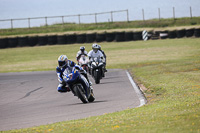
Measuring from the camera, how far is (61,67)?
43.3 feet

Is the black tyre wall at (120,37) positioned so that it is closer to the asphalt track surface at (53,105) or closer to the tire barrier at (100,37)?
the tire barrier at (100,37)

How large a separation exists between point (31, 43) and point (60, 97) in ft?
121

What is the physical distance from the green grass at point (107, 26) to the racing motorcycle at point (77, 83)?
4312 centimetres

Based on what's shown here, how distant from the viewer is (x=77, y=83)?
13219mm

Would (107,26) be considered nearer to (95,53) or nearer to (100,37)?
(100,37)

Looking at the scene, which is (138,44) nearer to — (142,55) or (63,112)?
(142,55)

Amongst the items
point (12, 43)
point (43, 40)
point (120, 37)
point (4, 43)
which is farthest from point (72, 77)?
point (4, 43)

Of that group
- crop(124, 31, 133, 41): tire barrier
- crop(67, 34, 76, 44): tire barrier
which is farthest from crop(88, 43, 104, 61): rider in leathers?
crop(67, 34, 76, 44): tire barrier

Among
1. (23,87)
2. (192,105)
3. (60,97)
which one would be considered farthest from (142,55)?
(192,105)

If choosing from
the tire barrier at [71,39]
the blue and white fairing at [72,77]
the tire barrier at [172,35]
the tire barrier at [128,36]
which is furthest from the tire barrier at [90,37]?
the blue and white fairing at [72,77]

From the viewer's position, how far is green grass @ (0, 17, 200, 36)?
5754cm

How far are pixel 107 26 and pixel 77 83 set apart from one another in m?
47.5

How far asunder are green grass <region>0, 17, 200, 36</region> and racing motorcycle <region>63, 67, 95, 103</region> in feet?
141

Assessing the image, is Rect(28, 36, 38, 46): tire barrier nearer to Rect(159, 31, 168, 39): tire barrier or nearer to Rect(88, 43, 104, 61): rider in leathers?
Rect(159, 31, 168, 39): tire barrier
